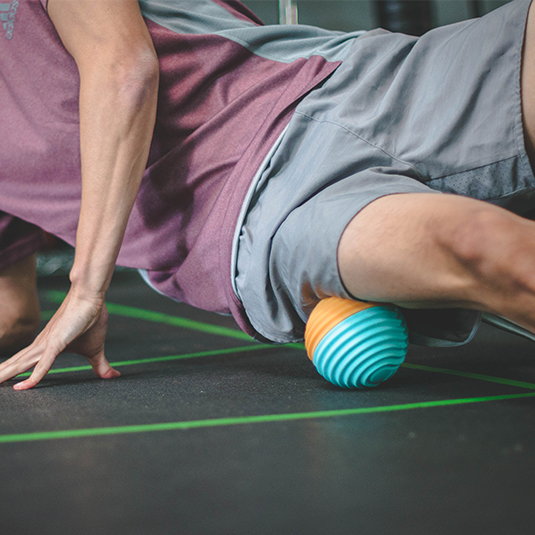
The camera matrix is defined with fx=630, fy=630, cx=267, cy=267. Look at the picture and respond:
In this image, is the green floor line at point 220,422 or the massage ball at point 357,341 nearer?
the green floor line at point 220,422

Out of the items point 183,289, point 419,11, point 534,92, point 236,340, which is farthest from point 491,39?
point 419,11

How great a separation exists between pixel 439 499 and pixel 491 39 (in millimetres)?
743

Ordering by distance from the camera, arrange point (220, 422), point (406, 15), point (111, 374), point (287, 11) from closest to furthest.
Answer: point (220, 422)
point (111, 374)
point (406, 15)
point (287, 11)

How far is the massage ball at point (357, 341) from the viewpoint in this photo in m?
0.91

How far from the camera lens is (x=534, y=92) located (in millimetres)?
957

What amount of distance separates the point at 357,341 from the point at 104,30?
664 millimetres

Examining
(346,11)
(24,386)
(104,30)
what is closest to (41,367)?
(24,386)

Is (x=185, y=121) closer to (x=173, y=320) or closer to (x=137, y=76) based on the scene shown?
(x=137, y=76)

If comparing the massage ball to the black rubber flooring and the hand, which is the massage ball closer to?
the black rubber flooring

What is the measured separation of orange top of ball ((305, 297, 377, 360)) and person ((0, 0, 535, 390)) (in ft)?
0.08

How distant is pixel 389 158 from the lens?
3.33 ft

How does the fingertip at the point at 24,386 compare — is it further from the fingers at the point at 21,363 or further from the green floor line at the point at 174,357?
the green floor line at the point at 174,357

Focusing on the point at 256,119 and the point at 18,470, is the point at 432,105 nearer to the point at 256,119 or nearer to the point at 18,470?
the point at 256,119

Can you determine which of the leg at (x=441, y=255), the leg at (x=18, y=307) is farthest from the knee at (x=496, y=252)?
the leg at (x=18, y=307)
